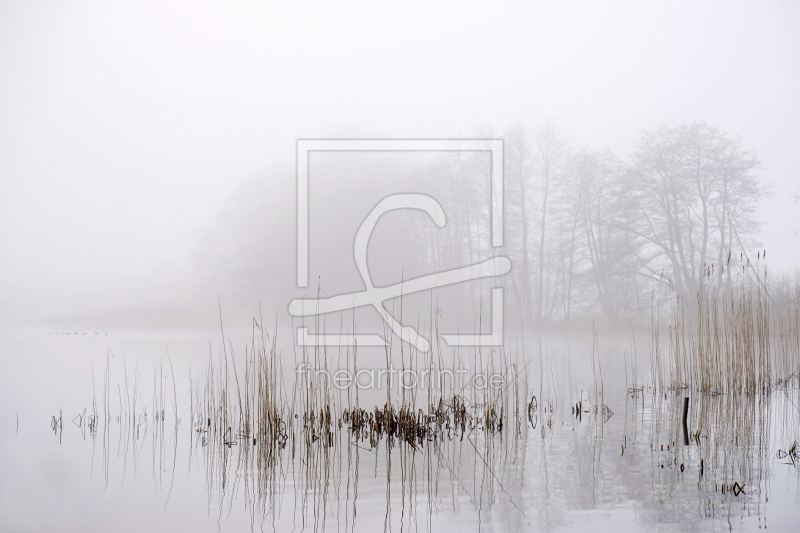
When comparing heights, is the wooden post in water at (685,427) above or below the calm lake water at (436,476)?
above

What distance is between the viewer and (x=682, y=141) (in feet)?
55.9

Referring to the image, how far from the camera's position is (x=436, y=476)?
159 inches

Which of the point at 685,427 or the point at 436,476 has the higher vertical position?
the point at 685,427

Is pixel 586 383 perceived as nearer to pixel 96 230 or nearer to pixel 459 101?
pixel 459 101

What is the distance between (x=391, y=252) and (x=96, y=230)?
47.7 ft

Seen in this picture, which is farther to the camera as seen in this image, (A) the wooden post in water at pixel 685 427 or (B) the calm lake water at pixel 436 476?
(A) the wooden post in water at pixel 685 427

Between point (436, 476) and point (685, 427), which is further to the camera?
point (685, 427)

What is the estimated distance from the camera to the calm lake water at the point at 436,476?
132 inches

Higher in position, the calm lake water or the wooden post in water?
the wooden post in water

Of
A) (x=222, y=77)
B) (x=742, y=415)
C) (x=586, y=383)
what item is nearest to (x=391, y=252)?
(x=586, y=383)

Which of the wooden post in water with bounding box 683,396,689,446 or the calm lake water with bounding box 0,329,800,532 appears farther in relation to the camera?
the wooden post in water with bounding box 683,396,689,446

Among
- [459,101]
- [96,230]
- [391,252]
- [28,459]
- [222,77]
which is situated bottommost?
[28,459]

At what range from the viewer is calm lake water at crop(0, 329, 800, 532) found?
11.0ft

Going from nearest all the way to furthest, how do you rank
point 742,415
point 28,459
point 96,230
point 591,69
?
point 28,459
point 742,415
point 96,230
point 591,69
